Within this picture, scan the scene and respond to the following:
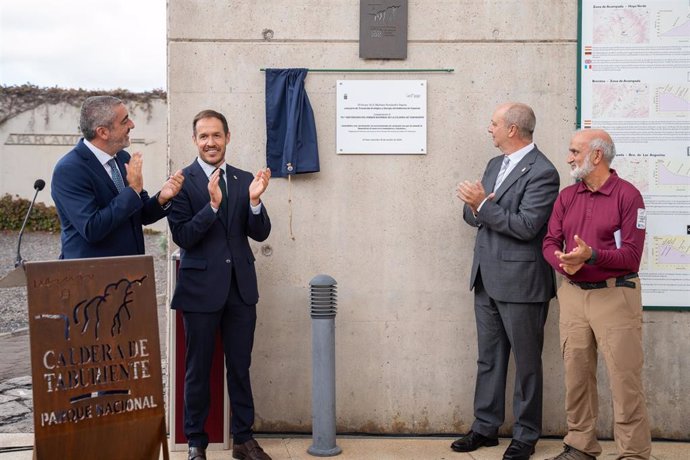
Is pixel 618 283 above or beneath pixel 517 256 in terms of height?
beneath

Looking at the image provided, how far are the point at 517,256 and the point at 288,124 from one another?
1.64 meters

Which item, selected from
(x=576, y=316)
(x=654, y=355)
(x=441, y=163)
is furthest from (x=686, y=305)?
(x=441, y=163)

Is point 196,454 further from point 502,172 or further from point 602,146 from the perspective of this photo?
point 602,146

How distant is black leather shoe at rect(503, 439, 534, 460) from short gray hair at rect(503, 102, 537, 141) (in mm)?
1811

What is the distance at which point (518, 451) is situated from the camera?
4.91m

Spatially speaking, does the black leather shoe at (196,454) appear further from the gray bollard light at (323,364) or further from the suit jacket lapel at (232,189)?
the suit jacket lapel at (232,189)

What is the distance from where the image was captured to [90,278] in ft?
12.6

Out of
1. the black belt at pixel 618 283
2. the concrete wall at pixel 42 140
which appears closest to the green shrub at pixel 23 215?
the concrete wall at pixel 42 140

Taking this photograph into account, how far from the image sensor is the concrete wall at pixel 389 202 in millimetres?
5391

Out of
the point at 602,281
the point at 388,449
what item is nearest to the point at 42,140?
the point at 388,449

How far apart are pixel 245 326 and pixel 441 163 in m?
1.69

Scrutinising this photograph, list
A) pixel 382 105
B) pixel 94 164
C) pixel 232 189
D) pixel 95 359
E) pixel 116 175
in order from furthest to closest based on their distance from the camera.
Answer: pixel 382 105 → pixel 232 189 → pixel 116 175 → pixel 94 164 → pixel 95 359

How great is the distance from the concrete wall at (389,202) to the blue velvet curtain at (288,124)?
9 cm

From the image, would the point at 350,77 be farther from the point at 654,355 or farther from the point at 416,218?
the point at 654,355
